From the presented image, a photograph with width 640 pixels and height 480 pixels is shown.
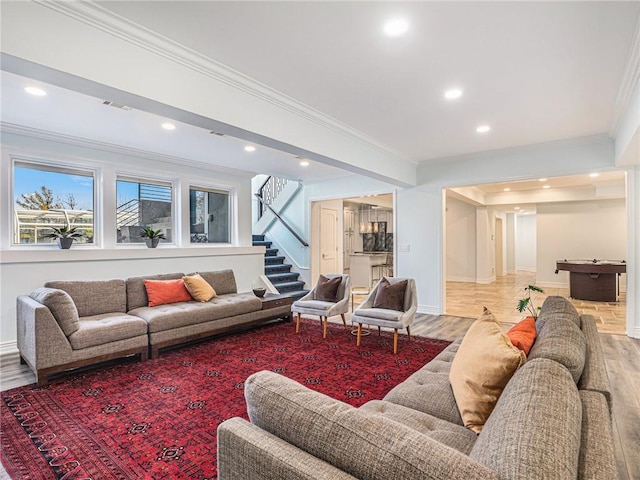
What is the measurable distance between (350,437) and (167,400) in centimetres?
239

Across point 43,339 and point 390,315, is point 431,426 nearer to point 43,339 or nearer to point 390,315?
point 390,315

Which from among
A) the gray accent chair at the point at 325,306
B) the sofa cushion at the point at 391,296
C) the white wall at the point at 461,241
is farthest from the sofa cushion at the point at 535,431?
the white wall at the point at 461,241

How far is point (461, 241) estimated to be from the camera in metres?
11.0

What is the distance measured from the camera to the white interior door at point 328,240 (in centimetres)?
837

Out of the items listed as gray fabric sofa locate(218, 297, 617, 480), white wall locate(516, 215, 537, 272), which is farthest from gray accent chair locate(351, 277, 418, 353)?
white wall locate(516, 215, 537, 272)

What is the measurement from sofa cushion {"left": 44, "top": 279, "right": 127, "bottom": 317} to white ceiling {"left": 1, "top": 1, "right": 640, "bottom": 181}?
1833mm

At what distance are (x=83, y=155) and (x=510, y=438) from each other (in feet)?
18.1

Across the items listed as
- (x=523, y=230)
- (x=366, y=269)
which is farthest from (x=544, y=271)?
(x=523, y=230)

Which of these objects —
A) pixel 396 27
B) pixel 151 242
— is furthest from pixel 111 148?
pixel 396 27

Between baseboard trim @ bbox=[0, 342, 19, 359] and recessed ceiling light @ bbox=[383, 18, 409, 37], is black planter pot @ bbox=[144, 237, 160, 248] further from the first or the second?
recessed ceiling light @ bbox=[383, 18, 409, 37]

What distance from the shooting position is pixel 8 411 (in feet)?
8.65

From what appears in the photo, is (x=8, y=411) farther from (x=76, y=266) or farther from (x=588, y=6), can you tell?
(x=588, y=6)

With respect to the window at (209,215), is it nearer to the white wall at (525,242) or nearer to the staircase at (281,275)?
the staircase at (281,275)

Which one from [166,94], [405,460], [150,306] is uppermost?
[166,94]
